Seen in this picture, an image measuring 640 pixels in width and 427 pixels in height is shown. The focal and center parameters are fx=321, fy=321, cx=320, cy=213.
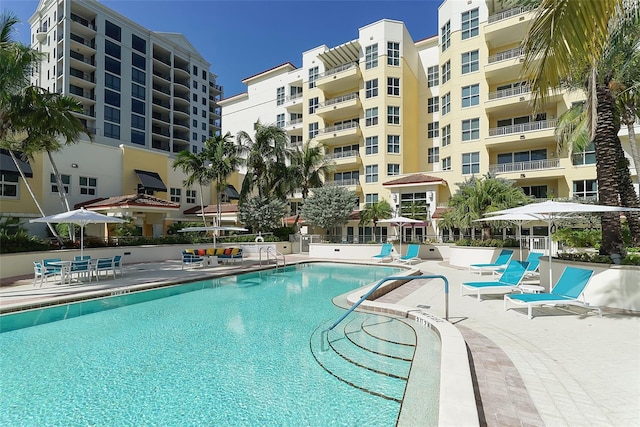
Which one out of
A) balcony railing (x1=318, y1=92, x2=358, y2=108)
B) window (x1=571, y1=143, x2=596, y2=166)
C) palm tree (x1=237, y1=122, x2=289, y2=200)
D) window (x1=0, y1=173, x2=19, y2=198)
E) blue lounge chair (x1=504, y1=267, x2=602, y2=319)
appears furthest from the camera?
balcony railing (x1=318, y1=92, x2=358, y2=108)

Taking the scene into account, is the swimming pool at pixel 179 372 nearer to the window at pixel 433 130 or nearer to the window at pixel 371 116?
the window at pixel 371 116

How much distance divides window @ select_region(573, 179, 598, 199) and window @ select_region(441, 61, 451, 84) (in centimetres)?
1501

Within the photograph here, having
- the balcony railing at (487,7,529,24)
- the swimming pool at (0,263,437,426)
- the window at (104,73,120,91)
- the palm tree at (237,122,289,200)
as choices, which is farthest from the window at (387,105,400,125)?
the window at (104,73,120,91)

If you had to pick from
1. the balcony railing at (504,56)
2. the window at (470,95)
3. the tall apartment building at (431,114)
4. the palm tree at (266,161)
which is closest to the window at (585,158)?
the tall apartment building at (431,114)

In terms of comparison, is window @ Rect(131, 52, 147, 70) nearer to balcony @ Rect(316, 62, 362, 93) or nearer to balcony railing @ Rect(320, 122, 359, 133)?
balcony @ Rect(316, 62, 362, 93)

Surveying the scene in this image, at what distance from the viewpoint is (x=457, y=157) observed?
99.0 ft

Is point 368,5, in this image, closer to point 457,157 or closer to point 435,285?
point 457,157

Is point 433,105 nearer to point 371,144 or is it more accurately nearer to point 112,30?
point 371,144

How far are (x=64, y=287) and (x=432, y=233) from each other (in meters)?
26.2

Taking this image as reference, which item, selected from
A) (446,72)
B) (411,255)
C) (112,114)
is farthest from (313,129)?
(112,114)

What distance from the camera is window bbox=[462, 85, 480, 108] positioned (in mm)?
29531

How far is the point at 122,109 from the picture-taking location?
48.9m

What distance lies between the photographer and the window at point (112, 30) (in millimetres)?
48375

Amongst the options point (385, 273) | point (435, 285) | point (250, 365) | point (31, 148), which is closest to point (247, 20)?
point (31, 148)
